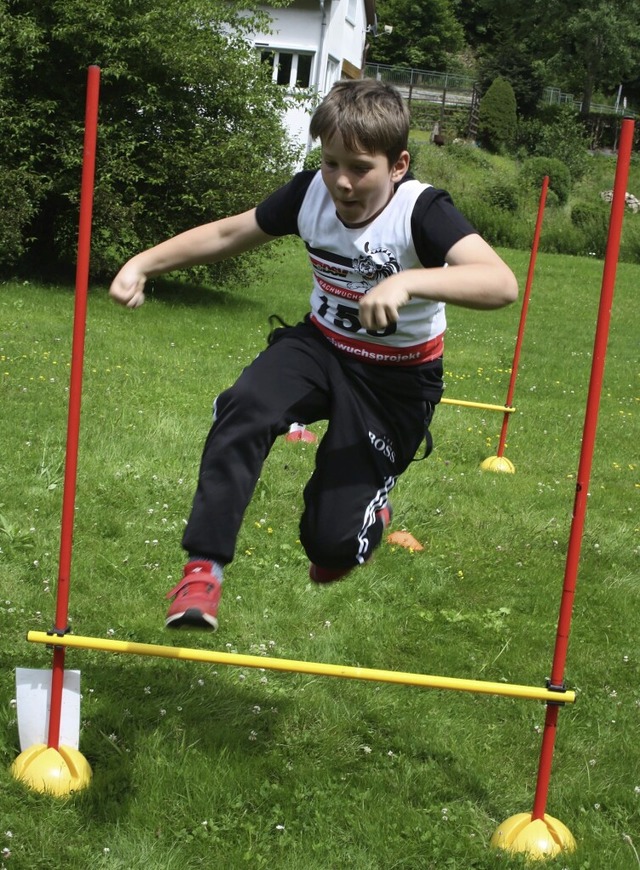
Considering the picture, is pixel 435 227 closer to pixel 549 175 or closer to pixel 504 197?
pixel 504 197

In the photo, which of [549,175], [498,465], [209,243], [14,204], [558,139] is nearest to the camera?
[209,243]

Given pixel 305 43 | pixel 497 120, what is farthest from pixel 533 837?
pixel 497 120

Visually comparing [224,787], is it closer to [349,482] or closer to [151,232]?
[349,482]

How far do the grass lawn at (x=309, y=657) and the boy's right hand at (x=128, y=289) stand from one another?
1742 mm

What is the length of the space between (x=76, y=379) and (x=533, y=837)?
228 centimetres

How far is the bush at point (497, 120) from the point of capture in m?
47.9

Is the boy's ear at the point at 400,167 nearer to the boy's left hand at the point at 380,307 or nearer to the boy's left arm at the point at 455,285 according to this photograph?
the boy's left arm at the point at 455,285

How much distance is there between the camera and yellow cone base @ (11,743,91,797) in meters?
3.85

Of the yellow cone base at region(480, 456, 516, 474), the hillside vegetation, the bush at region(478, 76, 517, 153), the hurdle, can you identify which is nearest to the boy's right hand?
the hurdle

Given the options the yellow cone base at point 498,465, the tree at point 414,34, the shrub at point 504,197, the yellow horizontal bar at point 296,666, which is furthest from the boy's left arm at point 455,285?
the tree at point 414,34

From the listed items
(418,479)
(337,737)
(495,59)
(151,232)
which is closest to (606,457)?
(418,479)

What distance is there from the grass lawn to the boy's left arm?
6.49 feet

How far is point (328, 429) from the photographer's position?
3969 millimetres

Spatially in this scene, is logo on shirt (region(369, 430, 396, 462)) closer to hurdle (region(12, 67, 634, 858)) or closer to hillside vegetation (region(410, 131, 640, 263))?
hurdle (region(12, 67, 634, 858))
